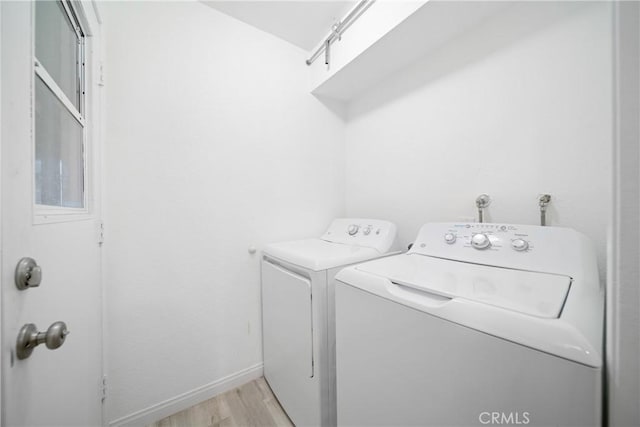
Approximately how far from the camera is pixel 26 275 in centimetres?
45

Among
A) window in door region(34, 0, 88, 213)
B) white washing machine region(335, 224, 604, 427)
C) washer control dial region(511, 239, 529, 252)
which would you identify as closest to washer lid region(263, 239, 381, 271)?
white washing machine region(335, 224, 604, 427)

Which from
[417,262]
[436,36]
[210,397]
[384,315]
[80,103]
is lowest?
[210,397]

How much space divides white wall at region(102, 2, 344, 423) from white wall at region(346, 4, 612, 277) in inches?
32.6

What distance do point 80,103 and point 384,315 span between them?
151 cm

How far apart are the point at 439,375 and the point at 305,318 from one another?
0.63 meters

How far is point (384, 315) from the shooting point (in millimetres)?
727

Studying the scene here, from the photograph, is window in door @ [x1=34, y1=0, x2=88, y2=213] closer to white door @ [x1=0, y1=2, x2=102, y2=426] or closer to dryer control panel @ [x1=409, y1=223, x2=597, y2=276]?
white door @ [x1=0, y1=2, x2=102, y2=426]

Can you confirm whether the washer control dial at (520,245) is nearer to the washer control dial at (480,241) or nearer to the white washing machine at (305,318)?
the washer control dial at (480,241)

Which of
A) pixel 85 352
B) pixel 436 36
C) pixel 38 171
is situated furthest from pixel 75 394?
pixel 436 36

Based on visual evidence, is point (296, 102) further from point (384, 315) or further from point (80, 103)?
point (384, 315)

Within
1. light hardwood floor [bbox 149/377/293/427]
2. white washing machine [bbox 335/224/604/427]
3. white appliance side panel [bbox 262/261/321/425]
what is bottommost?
light hardwood floor [bbox 149/377/293/427]

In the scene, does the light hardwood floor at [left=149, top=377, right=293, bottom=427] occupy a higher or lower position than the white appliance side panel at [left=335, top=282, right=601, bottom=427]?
lower

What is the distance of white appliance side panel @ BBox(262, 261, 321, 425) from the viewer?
107cm

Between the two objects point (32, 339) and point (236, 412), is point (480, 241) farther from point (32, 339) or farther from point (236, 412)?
point (236, 412)
